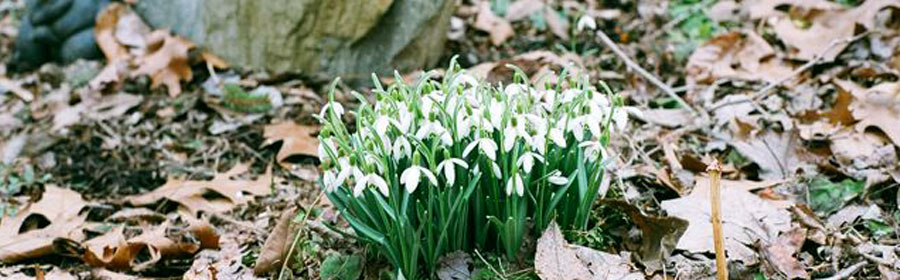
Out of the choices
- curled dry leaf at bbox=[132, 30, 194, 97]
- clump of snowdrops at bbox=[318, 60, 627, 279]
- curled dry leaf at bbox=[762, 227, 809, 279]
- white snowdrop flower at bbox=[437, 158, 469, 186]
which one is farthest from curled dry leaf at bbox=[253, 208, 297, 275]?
curled dry leaf at bbox=[132, 30, 194, 97]

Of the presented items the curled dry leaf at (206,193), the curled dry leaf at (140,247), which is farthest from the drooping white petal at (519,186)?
the curled dry leaf at (206,193)

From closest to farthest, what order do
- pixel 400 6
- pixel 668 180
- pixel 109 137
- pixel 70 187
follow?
1. pixel 668 180
2. pixel 70 187
3. pixel 109 137
4. pixel 400 6

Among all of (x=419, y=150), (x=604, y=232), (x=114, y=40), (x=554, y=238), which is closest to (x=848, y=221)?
(x=604, y=232)

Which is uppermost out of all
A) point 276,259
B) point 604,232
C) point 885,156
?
point 885,156

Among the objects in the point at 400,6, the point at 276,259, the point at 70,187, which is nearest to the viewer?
the point at 276,259

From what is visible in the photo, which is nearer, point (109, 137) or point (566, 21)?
point (109, 137)

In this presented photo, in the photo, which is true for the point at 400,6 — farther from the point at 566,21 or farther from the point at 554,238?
the point at 554,238

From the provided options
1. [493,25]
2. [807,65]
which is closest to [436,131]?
[807,65]

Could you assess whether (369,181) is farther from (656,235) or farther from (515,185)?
(656,235)

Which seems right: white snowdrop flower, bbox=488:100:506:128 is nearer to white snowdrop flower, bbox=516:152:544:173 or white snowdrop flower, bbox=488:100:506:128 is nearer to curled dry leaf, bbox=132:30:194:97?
white snowdrop flower, bbox=516:152:544:173
